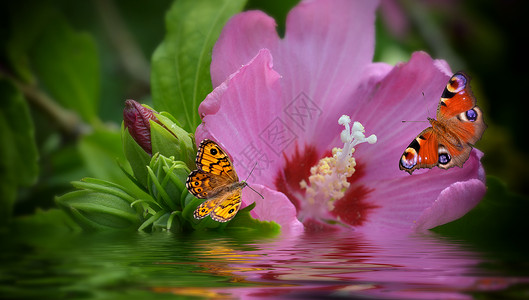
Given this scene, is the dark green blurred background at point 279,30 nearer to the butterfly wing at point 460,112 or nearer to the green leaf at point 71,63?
the green leaf at point 71,63

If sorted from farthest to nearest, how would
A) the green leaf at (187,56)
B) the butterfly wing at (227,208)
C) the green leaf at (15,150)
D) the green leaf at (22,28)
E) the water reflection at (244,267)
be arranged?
the green leaf at (22,28)
the green leaf at (15,150)
the green leaf at (187,56)
the butterfly wing at (227,208)
the water reflection at (244,267)

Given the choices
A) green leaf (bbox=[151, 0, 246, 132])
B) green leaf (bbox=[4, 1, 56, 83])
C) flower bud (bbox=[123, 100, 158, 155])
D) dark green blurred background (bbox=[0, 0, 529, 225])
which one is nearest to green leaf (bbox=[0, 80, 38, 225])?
dark green blurred background (bbox=[0, 0, 529, 225])

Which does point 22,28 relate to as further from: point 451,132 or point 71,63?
point 451,132

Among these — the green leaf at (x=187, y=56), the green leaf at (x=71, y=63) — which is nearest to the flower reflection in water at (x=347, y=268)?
the green leaf at (x=187, y=56)

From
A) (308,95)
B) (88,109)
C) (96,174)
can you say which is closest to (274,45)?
(308,95)

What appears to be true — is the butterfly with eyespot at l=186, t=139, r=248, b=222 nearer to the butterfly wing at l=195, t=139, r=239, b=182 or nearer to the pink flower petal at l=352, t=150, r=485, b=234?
the butterfly wing at l=195, t=139, r=239, b=182

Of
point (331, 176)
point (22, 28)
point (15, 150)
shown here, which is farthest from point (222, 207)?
point (22, 28)

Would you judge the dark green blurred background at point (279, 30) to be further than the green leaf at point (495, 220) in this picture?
Yes
